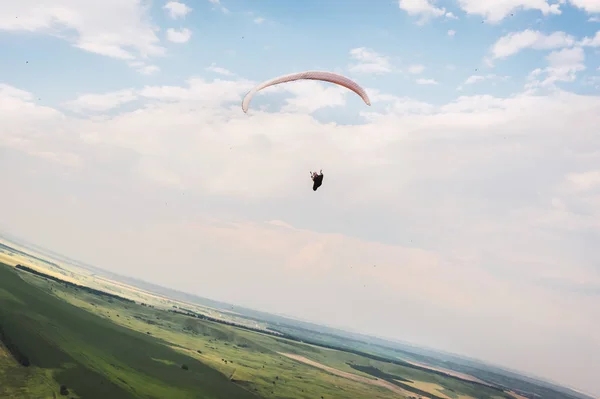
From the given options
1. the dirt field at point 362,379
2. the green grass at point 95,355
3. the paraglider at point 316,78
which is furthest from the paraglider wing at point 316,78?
the dirt field at point 362,379

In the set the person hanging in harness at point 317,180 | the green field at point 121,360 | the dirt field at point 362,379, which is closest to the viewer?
the person hanging in harness at point 317,180

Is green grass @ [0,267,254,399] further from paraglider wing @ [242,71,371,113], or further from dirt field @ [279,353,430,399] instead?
paraglider wing @ [242,71,371,113]

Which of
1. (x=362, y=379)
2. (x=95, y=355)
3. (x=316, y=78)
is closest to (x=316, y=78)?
(x=316, y=78)

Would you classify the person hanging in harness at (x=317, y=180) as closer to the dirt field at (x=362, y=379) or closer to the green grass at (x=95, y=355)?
the green grass at (x=95, y=355)

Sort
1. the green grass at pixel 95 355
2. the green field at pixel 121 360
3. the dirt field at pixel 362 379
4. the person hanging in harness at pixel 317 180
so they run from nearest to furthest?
the person hanging in harness at pixel 317 180 → the green field at pixel 121 360 → the green grass at pixel 95 355 → the dirt field at pixel 362 379

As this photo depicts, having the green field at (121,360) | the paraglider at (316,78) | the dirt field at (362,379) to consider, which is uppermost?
the paraglider at (316,78)

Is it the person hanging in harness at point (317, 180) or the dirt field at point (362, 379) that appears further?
the dirt field at point (362, 379)

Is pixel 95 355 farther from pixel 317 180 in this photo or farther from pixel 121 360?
pixel 317 180
